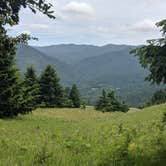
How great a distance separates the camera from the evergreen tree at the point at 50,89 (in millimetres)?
72562

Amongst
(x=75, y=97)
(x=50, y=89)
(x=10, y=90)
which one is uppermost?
(x=10, y=90)

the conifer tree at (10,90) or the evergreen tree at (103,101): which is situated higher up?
the conifer tree at (10,90)

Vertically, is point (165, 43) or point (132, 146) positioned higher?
point (165, 43)

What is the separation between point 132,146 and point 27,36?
164 inches

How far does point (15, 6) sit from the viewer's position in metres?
11.1

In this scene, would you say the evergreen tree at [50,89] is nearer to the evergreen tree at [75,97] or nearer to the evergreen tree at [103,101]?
the evergreen tree at [75,97]

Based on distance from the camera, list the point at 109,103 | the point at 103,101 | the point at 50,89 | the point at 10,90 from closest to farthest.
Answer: the point at 10,90
the point at 50,89
the point at 109,103
the point at 103,101

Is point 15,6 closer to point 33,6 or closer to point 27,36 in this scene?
point 33,6

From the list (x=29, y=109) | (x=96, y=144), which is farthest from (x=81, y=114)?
(x=96, y=144)

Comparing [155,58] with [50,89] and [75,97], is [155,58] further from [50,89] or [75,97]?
[75,97]

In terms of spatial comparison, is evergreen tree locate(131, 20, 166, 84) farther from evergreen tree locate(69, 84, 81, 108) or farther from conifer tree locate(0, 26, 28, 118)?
evergreen tree locate(69, 84, 81, 108)

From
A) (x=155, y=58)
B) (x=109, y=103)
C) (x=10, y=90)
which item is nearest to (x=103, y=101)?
(x=109, y=103)

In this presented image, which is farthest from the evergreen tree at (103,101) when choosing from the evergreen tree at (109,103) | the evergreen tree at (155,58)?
the evergreen tree at (155,58)

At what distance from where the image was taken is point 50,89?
74062 mm
